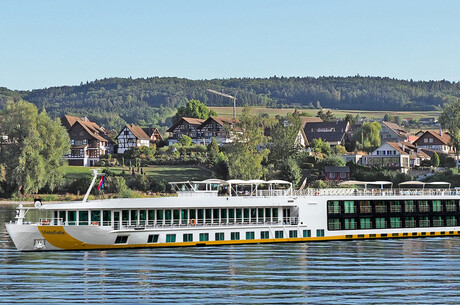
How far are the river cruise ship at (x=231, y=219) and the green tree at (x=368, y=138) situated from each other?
88.5m

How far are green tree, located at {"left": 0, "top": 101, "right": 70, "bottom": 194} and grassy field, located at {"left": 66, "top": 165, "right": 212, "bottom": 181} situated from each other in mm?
12455

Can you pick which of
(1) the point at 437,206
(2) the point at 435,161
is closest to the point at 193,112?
(2) the point at 435,161

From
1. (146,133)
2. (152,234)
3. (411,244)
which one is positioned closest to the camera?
(152,234)

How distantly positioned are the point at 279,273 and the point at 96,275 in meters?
8.89

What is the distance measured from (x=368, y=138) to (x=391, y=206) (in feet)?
318

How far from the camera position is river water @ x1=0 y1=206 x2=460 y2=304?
32719 millimetres

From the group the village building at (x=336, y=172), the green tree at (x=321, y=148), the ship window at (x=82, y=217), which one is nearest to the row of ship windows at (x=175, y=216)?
the ship window at (x=82, y=217)

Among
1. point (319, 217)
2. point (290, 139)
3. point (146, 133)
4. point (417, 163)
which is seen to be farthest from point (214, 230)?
point (146, 133)

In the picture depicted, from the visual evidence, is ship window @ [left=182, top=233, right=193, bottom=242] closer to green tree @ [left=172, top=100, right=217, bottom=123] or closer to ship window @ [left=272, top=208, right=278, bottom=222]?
ship window @ [left=272, top=208, right=278, bottom=222]

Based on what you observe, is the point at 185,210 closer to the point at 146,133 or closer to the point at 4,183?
the point at 4,183

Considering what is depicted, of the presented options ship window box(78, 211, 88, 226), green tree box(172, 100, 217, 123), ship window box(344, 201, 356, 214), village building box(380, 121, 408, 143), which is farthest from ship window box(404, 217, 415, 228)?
green tree box(172, 100, 217, 123)

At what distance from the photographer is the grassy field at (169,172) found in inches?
4813

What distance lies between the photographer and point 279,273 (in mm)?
39156

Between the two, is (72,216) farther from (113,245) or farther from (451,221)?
(451,221)
